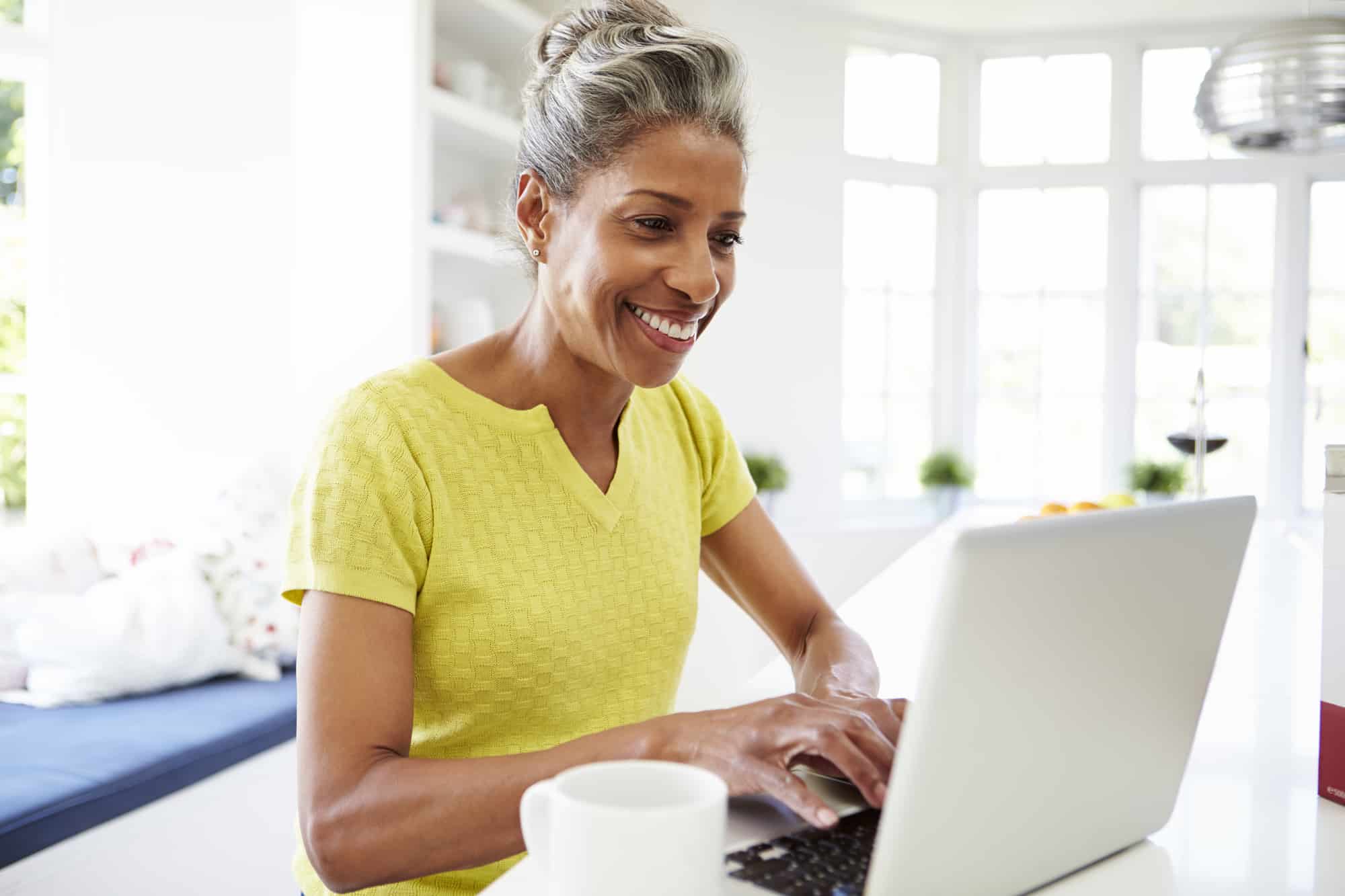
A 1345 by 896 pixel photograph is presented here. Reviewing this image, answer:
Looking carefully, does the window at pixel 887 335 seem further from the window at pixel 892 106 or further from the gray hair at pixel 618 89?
the gray hair at pixel 618 89

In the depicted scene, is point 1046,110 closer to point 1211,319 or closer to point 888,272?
point 888,272

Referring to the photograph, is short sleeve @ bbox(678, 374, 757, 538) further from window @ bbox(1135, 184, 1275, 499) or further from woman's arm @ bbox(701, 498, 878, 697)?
window @ bbox(1135, 184, 1275, 499)

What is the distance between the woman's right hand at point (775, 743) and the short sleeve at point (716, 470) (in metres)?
0.68

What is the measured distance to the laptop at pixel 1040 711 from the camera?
56cm

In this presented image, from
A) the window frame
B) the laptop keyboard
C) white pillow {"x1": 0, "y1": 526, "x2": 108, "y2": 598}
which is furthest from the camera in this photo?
the window frame

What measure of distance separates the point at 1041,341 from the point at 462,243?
2.95 meters

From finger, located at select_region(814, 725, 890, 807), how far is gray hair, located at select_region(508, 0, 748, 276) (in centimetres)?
63

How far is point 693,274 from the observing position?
1.11 metres

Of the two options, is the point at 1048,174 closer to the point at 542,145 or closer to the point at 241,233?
the point at 241,233

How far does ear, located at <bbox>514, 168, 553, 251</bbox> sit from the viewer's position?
1213 millimetres

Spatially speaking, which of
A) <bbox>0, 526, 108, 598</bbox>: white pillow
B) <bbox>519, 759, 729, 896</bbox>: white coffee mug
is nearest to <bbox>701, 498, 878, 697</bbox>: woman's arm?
<bbox>519, 759, 729, 896</bbox>: white coffee mug

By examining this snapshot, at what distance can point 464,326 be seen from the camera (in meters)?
3.46

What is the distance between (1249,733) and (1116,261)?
4291mm

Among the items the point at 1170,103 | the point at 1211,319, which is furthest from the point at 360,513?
the point at 1170,103
